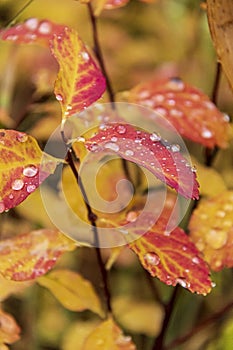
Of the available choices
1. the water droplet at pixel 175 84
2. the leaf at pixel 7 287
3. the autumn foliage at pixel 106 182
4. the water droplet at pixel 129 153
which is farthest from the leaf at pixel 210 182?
the water droplet at pixel 129 153

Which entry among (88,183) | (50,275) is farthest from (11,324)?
(88,183)

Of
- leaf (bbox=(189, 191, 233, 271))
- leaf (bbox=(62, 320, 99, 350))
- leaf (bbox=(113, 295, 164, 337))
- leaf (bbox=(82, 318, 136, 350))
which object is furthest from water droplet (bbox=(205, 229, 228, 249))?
leaf (bbox=(113, 295, 164, 337))

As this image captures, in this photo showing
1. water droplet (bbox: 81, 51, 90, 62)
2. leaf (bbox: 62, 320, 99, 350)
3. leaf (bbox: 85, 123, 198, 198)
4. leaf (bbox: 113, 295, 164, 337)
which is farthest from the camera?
leaf (bbox: 113, 295, 164, 337)

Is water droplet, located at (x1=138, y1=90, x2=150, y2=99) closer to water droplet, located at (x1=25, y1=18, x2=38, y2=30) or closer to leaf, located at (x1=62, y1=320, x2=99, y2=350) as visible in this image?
water droplet, located at (x1=25, y1=18, x2=38, y2=30)

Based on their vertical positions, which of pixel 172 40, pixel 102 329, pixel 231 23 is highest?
pixel 231 23

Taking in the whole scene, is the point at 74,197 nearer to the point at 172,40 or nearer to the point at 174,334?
the point at 174,334

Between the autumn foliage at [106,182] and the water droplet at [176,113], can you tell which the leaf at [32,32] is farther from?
the water droplet at [176,113]

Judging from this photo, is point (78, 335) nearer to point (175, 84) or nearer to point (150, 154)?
point (175, 84)
